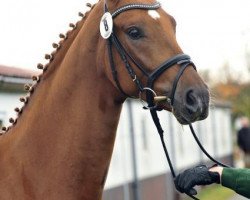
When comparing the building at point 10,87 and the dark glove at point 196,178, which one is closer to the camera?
the dark glove at point 196,178

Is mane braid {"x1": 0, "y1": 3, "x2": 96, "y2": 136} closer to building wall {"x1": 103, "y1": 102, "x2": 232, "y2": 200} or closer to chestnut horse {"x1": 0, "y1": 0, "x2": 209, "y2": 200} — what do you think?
chestnut horse {"x1": 0, "y1": 0, "x2": 209, "y2": 200}

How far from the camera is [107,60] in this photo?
3.74 m

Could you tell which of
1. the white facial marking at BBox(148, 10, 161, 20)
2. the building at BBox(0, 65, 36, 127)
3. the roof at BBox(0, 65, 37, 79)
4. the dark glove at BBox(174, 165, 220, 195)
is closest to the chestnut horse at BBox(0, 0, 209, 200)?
the white facial marking at BBox(148, 10, 161, 20)

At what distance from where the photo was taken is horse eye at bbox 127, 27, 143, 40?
3654 mm

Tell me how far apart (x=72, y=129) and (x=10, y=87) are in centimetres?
372

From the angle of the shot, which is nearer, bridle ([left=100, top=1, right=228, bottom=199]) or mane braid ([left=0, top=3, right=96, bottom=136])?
bridle ([left=100, top=1, right=228, bottom=199])

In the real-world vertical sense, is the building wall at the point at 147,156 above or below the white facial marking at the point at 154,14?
below

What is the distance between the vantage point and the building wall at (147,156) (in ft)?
35.8

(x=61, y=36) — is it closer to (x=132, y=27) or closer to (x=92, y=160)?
(x=132, y=27)

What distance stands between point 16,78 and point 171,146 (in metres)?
8.33

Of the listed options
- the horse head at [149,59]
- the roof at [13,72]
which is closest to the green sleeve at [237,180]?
the horse head at [149,59]

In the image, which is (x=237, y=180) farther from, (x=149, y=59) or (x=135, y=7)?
(x=135, y=7)

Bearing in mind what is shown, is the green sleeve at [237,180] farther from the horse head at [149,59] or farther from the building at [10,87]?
the building at [10,87]

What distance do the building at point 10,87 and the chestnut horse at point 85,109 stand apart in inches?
99.6
